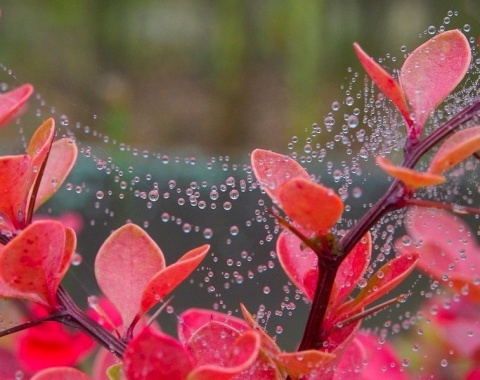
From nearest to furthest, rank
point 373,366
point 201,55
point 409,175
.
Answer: point 409,175
point 373,366
point 201,55

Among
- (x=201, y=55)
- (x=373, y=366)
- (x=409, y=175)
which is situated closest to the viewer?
(x=409, y=175)

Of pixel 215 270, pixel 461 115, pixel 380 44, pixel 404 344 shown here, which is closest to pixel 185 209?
pixel 215 270

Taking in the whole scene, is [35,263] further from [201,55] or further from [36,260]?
[201,55]

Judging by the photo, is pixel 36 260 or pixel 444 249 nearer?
pixel 36 260

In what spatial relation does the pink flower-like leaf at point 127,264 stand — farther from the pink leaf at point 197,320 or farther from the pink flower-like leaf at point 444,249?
the pink flower-like leaf at point 444,249

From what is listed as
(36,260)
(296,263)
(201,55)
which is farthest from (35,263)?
(201,55)

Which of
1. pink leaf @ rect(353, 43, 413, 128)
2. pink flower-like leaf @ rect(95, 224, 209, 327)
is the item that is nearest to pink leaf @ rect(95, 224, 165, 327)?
pink flower-like leaf @ rect(95, 224, 209, 327)

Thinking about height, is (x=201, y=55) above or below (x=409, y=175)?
below
